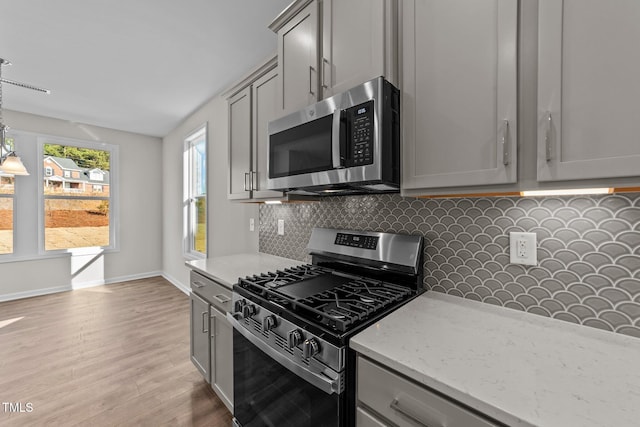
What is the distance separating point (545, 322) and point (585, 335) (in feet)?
0.36

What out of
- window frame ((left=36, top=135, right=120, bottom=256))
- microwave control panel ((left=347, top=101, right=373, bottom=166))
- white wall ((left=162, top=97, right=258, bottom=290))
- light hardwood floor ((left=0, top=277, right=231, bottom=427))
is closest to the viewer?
microwave control panel ((left=347, top=101, right=373, bottom=166))

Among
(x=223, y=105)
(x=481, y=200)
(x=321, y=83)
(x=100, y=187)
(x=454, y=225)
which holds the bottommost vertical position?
(x=454, y=225)

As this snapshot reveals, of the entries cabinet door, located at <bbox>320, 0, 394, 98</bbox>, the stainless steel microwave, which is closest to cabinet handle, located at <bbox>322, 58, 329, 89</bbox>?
cabinet door, located at <bbox>320, 0, 394, 98</bbox>

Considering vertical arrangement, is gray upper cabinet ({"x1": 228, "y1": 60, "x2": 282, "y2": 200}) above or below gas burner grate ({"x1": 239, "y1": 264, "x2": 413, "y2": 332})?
above

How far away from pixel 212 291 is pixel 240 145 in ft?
3.78

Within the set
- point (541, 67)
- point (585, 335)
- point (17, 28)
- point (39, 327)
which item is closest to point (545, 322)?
point (585, 335)

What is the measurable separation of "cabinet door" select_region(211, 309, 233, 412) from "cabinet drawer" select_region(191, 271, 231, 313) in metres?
0.07

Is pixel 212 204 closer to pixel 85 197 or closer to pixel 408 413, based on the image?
pixel 85 197

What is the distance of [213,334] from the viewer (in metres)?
1.82

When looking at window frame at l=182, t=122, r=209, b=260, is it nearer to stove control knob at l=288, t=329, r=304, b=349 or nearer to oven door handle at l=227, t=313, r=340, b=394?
oven door handle at l=227, t=313, r=340, b=394

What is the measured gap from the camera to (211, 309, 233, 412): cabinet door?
65.7 inches

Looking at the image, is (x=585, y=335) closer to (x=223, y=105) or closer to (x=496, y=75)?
(x=496, y=75)

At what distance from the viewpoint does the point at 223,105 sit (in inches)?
128

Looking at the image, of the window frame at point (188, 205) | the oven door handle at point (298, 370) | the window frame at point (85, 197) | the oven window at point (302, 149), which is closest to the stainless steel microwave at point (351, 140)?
the oven window at point (302, 149)
